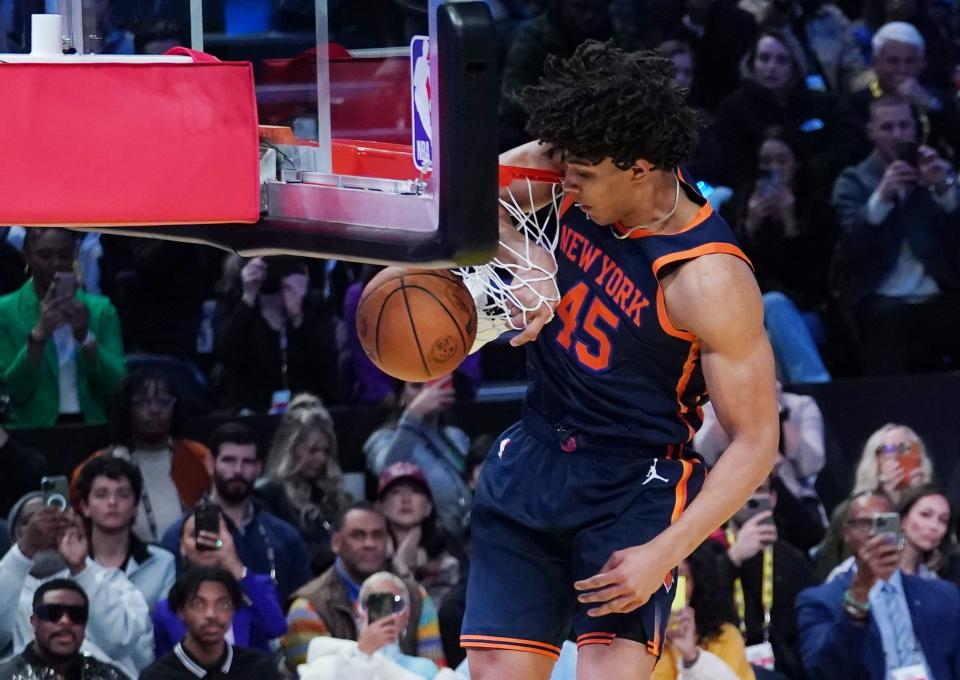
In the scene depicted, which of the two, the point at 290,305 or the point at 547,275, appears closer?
the point at 547,275

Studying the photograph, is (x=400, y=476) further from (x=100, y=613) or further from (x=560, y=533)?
(x=560, y=533)

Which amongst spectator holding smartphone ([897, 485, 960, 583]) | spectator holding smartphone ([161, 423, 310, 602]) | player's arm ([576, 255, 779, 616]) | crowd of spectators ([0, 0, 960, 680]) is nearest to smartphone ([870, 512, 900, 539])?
crowd of spectators ([0, 0, 960, 680])

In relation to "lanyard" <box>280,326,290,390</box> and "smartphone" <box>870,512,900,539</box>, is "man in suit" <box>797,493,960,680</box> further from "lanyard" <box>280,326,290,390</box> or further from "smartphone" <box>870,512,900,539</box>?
"lanyard" <box>280,326,290,390</box>

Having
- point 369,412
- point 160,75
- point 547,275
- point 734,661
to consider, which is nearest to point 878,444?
point 734,661

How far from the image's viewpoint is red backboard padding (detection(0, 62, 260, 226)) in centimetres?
381

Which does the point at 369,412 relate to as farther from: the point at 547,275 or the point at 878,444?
the point at 547,275

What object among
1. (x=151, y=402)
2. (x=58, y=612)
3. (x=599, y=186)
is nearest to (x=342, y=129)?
(x=599, y=186)

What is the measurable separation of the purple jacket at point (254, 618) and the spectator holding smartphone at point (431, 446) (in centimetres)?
98

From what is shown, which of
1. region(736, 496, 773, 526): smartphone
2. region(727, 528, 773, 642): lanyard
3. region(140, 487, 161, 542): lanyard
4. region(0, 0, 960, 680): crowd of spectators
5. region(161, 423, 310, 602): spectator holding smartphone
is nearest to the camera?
region(0, 0, 960, 680): crowd of spectators

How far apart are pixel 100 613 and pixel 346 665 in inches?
34.7

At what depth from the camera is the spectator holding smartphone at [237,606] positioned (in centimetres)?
607

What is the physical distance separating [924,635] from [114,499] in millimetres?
2982

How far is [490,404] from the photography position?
7.48m

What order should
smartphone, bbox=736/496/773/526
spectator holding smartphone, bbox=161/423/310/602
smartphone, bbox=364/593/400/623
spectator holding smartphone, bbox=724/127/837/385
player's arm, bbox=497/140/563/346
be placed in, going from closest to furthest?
player's arm, bbox=497/140/563/346 → smartphone, bbox=364/593/400/623 → spectator holding smartphone, bbox=161/423/310/602 → smartphone, bbox=736/496/773/526 → spectator holding smartphone, bbox=724/127/837/385
